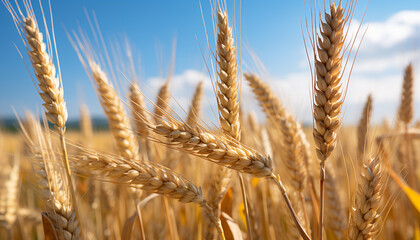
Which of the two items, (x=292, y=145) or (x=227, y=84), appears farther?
(x=292, y=145)

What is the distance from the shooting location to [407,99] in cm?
276

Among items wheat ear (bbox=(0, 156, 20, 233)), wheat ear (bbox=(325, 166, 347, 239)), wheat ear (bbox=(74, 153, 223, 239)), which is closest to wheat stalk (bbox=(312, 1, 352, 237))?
wheat ear (bbox=(74, 153, 223, 239))

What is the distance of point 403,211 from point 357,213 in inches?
74.6

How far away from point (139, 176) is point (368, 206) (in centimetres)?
79

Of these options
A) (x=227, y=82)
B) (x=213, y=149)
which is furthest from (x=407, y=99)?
(x=213, y=149)

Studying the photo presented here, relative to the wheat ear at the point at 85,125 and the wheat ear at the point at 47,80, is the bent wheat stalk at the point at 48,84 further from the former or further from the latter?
the wheat ear at the point at 85,125

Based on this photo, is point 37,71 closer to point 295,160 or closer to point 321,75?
point 321,75

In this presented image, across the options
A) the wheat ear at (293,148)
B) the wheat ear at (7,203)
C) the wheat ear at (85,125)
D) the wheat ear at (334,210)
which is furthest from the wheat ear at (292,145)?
the wheat ear at (85,125)

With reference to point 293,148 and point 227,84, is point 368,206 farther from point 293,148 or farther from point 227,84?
point 227,84

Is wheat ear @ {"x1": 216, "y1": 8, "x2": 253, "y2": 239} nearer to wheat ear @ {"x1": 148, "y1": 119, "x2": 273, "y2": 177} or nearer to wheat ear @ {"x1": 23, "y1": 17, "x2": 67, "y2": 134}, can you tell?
wheat ear @ {"x1": 148, "y1": 119, "x2": 273, "y2": 177}

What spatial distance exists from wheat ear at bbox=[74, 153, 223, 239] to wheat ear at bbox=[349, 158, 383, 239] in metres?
0.48

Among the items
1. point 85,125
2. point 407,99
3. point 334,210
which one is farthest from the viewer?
point 85,125

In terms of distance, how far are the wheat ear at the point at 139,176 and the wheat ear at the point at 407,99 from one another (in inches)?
90.0

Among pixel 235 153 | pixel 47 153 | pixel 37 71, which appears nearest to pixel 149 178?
pixel 235 153
